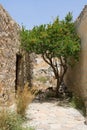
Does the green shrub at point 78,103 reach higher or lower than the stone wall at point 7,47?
lower

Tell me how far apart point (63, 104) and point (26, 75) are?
350 centimetres

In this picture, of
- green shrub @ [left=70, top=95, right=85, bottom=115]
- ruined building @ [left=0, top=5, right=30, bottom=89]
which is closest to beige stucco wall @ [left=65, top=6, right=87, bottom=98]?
green shrub @ [left=70, top=95, right=85, bottom=115]

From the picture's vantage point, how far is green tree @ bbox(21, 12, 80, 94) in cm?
1089

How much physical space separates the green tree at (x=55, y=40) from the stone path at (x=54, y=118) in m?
1.95

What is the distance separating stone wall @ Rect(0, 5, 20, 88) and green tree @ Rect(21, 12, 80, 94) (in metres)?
0.53

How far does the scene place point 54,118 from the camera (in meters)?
8.46

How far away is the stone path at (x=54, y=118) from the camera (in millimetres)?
7535

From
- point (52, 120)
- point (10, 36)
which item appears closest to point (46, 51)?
point (10, 36)

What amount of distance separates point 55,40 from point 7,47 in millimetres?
1745

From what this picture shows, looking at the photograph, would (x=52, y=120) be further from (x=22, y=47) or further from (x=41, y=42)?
(x=22, y=47)

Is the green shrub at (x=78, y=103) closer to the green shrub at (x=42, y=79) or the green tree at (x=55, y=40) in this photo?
the green tree at (x=55, y=40)

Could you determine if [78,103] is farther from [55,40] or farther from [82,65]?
[55,40]

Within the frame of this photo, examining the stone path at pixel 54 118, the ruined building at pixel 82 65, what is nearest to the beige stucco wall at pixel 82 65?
the ruined building at pixel 82 65

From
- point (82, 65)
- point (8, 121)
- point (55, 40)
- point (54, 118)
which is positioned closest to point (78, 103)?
point (82, 65)
